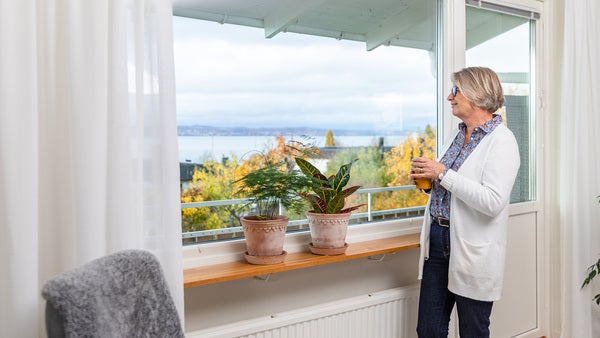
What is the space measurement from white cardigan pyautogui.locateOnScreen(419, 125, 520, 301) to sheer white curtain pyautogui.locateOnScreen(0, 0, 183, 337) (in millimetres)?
1144

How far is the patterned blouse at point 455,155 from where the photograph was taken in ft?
7.13

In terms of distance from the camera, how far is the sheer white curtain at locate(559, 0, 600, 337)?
2.93 metres

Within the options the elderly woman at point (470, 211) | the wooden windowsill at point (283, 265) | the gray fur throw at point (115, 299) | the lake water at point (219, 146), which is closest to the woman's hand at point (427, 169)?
the elderly woman at point (470, 211)

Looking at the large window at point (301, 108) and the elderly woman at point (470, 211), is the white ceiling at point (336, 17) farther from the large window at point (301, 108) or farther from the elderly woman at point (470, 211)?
the elderly woman at point (470, 211)

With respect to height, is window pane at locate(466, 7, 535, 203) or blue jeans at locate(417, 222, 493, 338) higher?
window pane at locate(466, 7, 535, 203)

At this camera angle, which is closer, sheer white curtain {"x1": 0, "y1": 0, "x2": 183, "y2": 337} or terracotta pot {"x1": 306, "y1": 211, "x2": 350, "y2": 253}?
sheer white curtain {"x1": 0, "y1": 0, "x2": 183, "y2": 337}

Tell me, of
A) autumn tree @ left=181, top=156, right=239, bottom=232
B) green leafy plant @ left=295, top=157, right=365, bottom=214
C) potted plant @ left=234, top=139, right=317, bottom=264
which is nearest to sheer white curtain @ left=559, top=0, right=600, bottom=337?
green leafy plant @ left=295, top=157, right=365, bottom=214

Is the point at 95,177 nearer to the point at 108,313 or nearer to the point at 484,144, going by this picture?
the point at 108,313

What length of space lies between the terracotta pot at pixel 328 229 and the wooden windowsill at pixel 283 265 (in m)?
0.06

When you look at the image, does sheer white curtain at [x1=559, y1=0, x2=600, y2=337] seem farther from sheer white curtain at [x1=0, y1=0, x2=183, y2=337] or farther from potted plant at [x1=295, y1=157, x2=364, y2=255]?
sheer white curtain at [x1=0, y1=0, x2=183, y2=337]

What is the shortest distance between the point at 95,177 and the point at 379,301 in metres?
1.45

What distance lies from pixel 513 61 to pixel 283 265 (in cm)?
204

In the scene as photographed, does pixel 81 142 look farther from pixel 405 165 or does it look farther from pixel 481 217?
pixel 405 165

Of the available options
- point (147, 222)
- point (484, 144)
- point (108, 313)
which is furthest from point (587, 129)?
point (108, 313)
